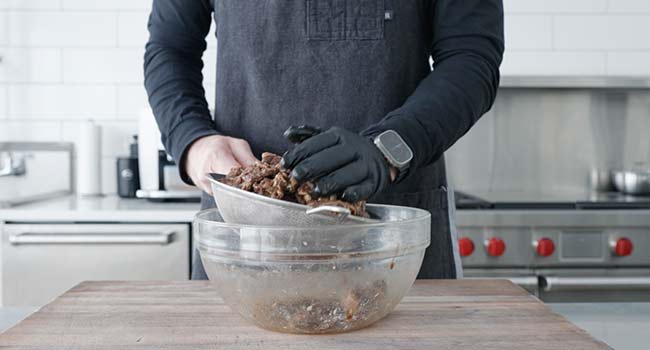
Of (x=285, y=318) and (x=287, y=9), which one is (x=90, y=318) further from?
(x=287, y=9)

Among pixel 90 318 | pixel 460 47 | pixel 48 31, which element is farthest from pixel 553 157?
pixel 90 318

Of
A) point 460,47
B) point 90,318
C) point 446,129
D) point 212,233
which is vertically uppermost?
point 460,47

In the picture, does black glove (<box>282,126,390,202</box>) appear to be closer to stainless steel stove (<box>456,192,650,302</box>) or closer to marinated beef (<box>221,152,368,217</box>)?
marinated beef (<box>221,152,368,217</box>)

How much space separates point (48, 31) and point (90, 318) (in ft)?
5.67

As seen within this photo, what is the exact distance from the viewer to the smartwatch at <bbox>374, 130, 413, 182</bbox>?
780 mm

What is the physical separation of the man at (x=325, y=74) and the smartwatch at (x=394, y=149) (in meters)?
0.16

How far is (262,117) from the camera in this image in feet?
3.65

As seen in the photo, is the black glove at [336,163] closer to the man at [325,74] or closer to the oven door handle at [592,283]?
the man at [325,74]

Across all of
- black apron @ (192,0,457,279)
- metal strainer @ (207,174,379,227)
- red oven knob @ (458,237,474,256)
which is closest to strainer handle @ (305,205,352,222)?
metal strainer @ (207,174,379,227)

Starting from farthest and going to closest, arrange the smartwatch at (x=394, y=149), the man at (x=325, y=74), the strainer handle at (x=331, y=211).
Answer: the man at (x=325, y=74) → the smartwatch at (x=394, y=149) → the strainer handle at (x=331, y=211)

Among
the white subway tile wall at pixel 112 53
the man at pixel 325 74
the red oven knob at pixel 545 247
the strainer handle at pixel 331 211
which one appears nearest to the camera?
the strainer handle at pixel 331 211

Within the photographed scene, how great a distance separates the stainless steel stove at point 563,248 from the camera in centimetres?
176

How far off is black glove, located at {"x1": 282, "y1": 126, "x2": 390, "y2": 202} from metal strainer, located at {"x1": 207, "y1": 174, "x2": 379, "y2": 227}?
0.02 metres

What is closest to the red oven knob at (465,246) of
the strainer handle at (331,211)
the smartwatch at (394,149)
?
the smartwatch at (394,149)
